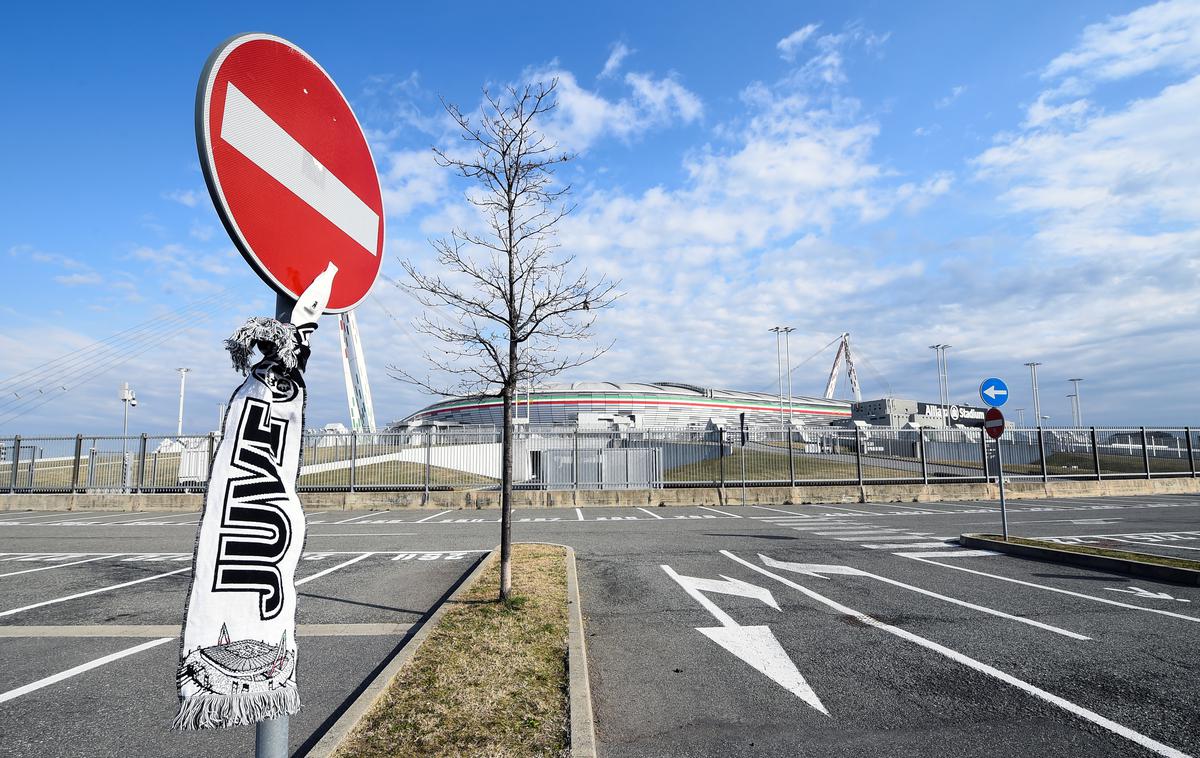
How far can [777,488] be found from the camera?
895 inches

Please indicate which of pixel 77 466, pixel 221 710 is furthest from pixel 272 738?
pixel 77 466

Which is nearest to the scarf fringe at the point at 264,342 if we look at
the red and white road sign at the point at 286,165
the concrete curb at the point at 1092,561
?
the red and white road sign at the point at 286,165

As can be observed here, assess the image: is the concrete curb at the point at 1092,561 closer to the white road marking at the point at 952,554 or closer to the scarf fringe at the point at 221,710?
the white road marking at the point at 952,554

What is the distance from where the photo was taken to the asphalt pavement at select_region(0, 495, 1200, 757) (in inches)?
152

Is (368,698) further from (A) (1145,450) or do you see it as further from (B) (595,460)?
(A) (1145,450)

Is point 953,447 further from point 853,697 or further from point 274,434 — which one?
point 274,434

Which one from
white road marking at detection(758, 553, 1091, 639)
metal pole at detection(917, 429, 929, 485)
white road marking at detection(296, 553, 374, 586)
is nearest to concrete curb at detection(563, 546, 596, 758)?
white road marking at detection(758, 553, 1091, 639)

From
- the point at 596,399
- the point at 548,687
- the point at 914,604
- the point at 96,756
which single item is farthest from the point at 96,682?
the point at 596,399

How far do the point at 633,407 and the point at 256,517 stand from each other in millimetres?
109256

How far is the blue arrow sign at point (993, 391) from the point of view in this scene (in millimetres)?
12364

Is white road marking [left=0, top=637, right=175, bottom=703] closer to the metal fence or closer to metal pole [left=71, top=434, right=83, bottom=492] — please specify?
the metal fence

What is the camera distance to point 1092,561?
9266 millimetres

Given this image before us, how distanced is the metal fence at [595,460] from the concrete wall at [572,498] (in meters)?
0.46

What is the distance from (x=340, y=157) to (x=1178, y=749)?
535 cm
